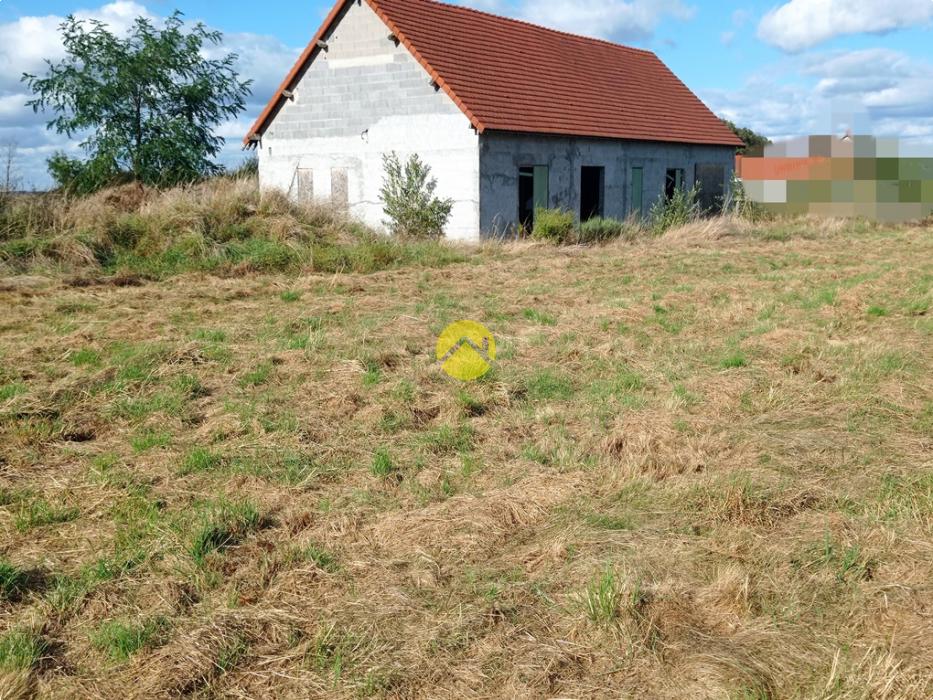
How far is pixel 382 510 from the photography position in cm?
517

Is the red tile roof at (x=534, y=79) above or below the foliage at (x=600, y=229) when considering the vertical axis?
above

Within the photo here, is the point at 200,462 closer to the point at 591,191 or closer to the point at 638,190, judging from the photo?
the point at 591,191

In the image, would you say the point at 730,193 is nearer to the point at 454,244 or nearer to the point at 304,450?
the point at 454,244

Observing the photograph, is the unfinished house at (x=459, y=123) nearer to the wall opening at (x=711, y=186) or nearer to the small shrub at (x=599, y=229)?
the small shrub at (x=599, y=229)

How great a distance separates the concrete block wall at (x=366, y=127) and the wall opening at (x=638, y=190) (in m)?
6.98

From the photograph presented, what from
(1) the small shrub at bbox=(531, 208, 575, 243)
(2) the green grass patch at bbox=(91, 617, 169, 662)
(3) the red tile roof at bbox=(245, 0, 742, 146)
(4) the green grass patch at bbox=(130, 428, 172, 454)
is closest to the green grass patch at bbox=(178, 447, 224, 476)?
(4) the green grass patch at bbox=(130, 428, 172, 454)

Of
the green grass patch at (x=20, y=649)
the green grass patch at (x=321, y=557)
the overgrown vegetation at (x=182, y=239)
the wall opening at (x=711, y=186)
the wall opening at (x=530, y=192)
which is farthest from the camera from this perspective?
the wall opening at (x=711, y=186)

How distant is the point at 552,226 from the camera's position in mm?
20016

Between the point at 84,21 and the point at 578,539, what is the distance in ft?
81.8

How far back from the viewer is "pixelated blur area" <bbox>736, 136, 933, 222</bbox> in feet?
88.8

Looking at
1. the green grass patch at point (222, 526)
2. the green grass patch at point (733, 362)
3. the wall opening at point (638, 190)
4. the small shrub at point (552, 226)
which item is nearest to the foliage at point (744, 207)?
the wall opening at point (638, 190)

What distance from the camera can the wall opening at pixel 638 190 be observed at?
2478 cm

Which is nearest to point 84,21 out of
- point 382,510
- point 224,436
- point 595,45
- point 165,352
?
point 595,45

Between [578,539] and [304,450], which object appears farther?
[304,450]
